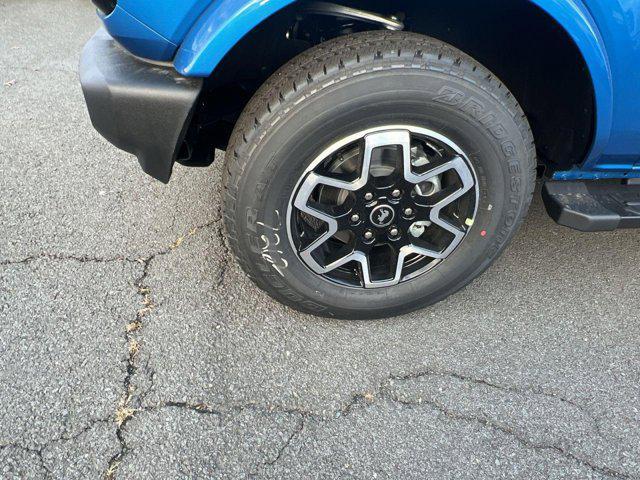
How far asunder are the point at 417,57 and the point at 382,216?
1.92 ft

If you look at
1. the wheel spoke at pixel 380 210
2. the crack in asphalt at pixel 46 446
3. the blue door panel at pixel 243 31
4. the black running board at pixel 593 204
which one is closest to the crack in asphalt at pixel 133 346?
the crack in asphalt at pixel 46 446

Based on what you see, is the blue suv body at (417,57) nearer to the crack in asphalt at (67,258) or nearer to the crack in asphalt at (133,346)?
the crack in asphalt at (133,346)

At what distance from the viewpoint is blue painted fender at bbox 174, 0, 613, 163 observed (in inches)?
61.4

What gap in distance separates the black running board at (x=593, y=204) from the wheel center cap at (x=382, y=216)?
2.39 ft

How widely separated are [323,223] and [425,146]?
490 millimetres

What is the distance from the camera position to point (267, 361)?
2031mm

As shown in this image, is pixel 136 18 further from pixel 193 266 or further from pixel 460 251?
pixel 460 251

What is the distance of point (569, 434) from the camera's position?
1.85 m

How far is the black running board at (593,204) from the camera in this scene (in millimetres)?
2086

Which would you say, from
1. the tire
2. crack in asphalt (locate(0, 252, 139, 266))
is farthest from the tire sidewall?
crack in asphalt (locate(0, 252, 139, 266))

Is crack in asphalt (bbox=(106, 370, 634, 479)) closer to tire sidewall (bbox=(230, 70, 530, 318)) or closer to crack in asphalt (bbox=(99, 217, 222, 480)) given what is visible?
crack in asphalt (bbox=(99, 217, 222, 480))

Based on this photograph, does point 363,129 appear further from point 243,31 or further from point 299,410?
point 299,410

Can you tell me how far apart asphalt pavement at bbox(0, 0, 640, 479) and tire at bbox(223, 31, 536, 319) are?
14.1 inches

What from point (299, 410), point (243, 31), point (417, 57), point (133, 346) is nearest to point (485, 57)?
point (417, 57)
